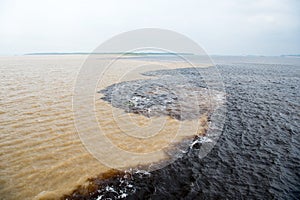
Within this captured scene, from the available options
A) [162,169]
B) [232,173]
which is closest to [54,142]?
[162,169]

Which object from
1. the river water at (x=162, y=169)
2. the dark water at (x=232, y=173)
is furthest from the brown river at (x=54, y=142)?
the dark water at (x=232, y=173)

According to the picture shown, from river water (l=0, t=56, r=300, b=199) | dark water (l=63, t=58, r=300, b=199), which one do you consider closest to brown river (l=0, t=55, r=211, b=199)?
river water (l=0, t=56, r=300, b=199)

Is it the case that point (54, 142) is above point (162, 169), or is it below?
above

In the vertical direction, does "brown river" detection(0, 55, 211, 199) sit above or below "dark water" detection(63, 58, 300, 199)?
above

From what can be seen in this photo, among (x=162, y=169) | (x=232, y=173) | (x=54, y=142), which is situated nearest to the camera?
(x=232, y=173)

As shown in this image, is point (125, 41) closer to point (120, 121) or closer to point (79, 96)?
point (120, 121)

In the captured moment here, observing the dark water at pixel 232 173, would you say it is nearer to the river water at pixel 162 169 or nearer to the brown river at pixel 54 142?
the river water at pixel 162 169

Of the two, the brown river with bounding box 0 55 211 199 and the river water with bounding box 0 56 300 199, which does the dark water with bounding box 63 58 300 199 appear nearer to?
the river water with bounding box 0 56 300 199

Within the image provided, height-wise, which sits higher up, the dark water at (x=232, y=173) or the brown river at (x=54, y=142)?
the brown river at (x=54, y=142)

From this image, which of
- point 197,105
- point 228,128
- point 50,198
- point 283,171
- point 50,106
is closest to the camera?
point 50,198

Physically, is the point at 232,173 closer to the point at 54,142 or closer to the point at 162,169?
the point at 162,169

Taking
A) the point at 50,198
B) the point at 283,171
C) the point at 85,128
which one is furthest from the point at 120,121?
the point at 283,171
